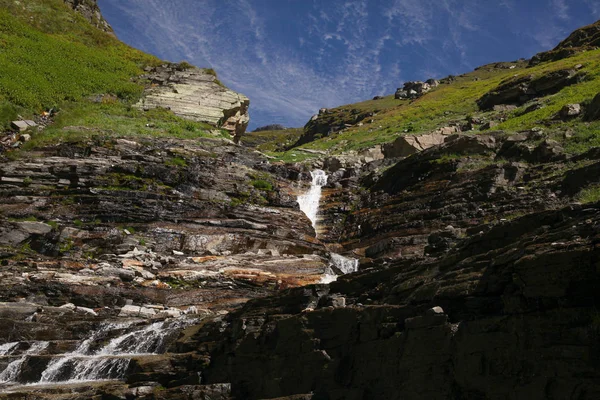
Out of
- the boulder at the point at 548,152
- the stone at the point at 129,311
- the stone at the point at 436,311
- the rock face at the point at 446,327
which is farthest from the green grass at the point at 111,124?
the stone at the point at 436,311

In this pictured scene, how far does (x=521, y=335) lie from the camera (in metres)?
8.65

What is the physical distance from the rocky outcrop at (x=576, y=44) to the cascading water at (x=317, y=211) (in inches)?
1800

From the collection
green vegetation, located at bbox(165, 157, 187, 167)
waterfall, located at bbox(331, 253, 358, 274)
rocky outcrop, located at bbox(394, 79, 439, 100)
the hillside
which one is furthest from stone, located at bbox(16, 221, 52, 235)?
rocky outcrop, located at bbox(394, 79, 439, 100)

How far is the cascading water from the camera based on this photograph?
82.9 ft

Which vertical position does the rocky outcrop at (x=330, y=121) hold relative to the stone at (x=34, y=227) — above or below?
above

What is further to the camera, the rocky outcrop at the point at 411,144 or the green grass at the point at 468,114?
the rocky outcrop at the point at 411,144

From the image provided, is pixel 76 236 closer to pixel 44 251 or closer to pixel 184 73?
pixel 44 251

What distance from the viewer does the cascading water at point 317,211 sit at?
25281mm

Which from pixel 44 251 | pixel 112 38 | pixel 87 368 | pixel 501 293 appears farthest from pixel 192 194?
pixel 112 38

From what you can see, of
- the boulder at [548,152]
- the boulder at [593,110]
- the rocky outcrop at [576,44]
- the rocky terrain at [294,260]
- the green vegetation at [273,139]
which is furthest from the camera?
the green vegetation at [273,139]

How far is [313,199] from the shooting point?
37406 millimetres

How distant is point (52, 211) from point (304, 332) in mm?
18619

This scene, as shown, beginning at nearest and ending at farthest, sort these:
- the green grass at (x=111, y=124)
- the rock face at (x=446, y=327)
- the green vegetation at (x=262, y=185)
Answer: the rock face at (x=446, y=327) → the green vegetation at (x=262, y=185) → the green grass at (x=111, y=124)

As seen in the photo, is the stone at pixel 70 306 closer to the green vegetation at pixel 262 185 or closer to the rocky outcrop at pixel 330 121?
the green vegetation at pixel 262 185
